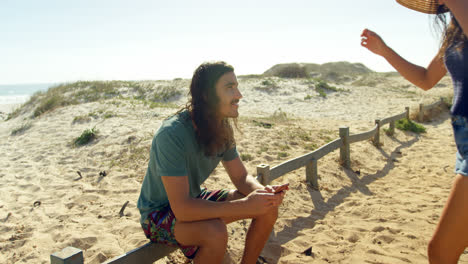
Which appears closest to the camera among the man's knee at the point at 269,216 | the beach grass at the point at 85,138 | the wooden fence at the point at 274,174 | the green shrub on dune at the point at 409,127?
the wooden fence at the point at 274,174

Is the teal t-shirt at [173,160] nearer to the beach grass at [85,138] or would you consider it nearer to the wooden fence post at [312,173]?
the wooden fence post at [312,173]

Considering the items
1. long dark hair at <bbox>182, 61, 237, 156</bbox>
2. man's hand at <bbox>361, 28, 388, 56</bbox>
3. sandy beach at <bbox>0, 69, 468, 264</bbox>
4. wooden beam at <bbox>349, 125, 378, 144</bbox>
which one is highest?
man's hand at <bbox>361, 28, 388, 56</bbox>

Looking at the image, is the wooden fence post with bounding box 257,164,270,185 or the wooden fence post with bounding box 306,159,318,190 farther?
the wooden fence post with bounding box 306,159,318,190

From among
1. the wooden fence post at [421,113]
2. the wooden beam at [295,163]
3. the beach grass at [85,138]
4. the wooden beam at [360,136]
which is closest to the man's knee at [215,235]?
the wooden beam at [295,163]

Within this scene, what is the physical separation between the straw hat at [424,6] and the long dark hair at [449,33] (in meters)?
0.02

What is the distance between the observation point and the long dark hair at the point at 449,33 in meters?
1.57

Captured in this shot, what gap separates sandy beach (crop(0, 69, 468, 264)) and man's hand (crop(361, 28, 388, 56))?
1.99 meters

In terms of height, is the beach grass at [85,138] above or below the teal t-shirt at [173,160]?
below

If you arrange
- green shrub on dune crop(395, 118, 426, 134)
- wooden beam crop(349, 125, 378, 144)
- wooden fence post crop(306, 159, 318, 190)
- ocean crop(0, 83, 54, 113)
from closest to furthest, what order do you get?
wooden fence post crop(306, 159, 318, 190)
wooden beam crop(349, 125, 378, 144)
green shrub on dune crop(395, 118, 426, 134)
ocean crop(0, 83, 54, 113)

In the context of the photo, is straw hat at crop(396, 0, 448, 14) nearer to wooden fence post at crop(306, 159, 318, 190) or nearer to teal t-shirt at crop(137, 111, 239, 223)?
teal t-shirt at crop(137, 111, 239, 223)

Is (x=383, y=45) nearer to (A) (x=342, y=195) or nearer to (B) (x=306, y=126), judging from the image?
(A) (x=342, y=195)

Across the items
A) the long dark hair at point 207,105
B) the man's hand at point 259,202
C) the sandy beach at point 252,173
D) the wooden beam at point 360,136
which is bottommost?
the sandy beach at point 252,173

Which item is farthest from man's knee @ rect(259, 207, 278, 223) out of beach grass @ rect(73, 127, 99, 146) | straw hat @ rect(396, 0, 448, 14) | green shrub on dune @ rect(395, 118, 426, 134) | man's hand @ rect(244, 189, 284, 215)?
green shrub on dune @ rect(395, 118, 426, 134)

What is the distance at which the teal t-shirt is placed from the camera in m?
2.18
